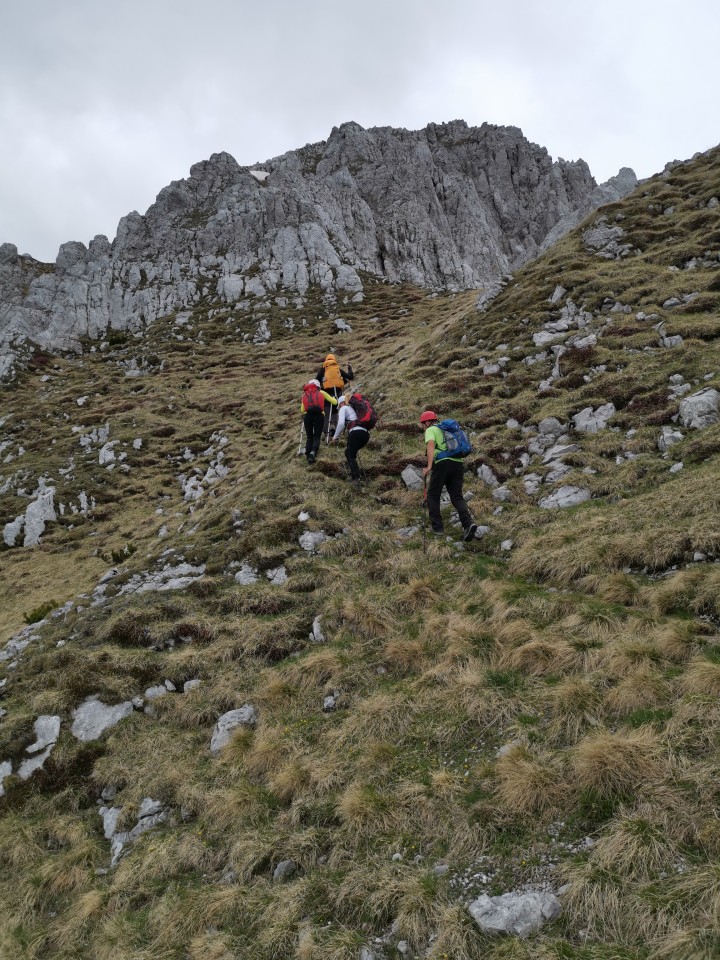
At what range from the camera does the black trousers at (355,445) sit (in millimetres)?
15523

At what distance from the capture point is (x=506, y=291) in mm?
28797

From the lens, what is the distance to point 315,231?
87.9 meters

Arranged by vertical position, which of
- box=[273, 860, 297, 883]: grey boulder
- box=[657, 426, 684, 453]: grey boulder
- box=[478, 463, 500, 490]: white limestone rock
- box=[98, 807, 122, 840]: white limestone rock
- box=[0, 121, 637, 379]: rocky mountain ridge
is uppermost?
box=[0, 121, 637, 379]: rocky mountain ridge

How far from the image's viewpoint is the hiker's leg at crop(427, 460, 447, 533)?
39.7 ft

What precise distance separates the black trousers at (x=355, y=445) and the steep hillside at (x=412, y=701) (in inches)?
34.3

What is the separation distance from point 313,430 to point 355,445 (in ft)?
8.27

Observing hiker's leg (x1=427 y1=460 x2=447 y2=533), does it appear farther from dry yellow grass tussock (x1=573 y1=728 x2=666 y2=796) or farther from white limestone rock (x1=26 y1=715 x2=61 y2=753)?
white limestone rock (x1=26 y1=715 x2=61 y2=753)

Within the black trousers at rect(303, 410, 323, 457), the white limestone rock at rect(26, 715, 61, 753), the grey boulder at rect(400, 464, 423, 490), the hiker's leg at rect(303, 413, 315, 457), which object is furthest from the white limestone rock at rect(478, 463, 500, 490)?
the white limestone rock at rect(26, 715, 61, 753)

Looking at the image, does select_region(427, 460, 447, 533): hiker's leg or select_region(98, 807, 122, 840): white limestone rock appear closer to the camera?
select_region(98, 807, 122, 840): white limestone rock

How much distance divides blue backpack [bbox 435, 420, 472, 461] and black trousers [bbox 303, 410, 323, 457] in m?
6.49

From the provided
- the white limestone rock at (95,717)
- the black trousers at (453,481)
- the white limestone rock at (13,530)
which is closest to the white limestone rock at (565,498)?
the black trousers at (453,481)

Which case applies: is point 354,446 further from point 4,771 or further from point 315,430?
point 4,771

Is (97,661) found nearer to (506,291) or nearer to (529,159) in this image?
(506,291)

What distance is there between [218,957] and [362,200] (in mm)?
119968
